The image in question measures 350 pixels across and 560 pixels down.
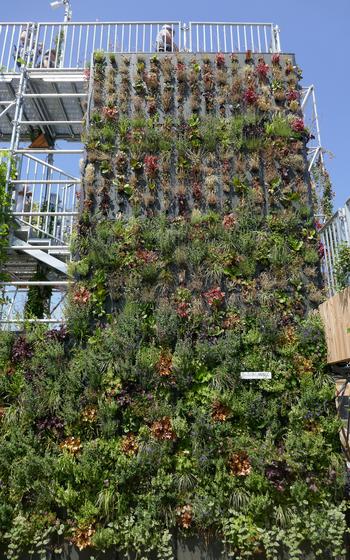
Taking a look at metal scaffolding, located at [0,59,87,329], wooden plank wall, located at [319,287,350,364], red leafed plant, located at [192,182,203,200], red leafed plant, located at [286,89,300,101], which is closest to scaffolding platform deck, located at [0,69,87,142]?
metal scaffolding, located at [0,59,87,329]

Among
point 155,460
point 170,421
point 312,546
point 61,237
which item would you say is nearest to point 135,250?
point 61,237

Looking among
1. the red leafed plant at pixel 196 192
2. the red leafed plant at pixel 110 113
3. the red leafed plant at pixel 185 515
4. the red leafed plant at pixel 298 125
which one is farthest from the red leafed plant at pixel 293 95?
the red leafed plant at pixel 185 515

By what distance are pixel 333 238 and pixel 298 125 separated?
105 inches

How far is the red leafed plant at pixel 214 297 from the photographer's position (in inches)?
294

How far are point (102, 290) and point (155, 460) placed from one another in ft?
9.14

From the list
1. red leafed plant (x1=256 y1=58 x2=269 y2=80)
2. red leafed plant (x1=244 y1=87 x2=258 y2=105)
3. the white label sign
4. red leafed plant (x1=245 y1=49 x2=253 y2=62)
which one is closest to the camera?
the white label sign

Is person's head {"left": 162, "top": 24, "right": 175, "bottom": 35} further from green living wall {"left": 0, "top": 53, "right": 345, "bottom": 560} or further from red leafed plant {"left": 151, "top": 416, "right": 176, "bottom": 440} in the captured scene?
red leafed plant {"left": 151, "top": 416, "right": 176, "bottom": 440}

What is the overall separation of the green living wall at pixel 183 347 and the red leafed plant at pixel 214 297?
27 millimetres

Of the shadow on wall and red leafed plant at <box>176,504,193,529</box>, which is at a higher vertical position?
red leafed plant at <box>176,504,193,529</box>

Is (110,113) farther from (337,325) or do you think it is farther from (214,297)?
(337,325)

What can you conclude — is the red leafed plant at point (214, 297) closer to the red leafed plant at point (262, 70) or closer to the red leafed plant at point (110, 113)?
the red leafed plant at point (110, 113)

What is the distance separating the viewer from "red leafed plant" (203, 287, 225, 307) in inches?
294

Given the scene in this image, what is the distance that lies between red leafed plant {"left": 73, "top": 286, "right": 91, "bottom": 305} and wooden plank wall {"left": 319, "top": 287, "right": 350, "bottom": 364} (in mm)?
3785

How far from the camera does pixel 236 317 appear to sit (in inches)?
293
